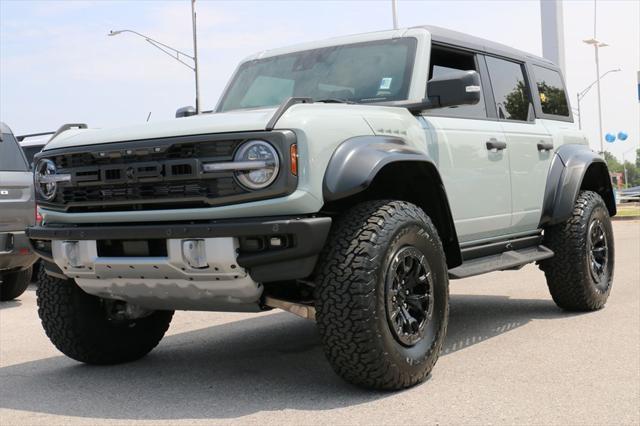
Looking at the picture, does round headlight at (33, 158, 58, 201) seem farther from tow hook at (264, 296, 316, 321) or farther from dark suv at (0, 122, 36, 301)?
dark suv at (0, 122, 36, 301)

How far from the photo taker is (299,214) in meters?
4.16

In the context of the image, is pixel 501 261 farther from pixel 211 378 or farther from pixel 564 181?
pixel 211 378

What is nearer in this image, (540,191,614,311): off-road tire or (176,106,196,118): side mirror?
(176,106,196,118): side mirror

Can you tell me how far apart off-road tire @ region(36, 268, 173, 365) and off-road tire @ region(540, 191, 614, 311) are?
11.0ft

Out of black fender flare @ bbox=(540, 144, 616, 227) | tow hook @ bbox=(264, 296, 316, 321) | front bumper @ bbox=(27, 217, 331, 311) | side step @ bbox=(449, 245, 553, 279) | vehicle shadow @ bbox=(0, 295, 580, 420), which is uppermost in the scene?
black fender flare @ bbox=(540, 144, 616, 227)

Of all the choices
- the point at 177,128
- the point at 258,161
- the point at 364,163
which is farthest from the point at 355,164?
the point at 177,128

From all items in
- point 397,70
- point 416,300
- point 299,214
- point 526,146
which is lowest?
point 416,300

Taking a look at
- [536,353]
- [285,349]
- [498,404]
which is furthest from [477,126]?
[498,404]

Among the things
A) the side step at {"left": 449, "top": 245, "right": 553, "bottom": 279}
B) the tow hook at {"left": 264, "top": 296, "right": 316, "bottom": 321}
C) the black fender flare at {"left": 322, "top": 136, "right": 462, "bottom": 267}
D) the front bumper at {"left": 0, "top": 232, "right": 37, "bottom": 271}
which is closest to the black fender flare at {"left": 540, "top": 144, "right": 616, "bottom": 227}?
the side step at {"left": 449, "top": 245, "right": 553, "bottom": 279}

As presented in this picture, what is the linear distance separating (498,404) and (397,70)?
2355 millimetres

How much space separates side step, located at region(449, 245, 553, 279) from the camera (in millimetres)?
5417

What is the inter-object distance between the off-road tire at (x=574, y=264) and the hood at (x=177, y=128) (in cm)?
327

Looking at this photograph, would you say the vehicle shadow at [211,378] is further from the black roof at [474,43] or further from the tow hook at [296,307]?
the black roof at [474,43]

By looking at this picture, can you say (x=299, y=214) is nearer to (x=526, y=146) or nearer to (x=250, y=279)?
(x=250, y=279)
